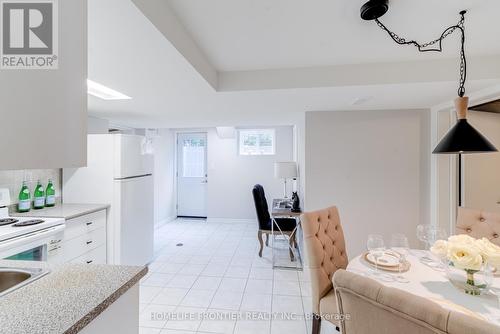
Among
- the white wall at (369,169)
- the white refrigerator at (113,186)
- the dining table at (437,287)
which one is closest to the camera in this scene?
the dining table at (437,287)

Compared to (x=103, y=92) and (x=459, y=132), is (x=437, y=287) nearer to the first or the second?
(x=459, y=132)

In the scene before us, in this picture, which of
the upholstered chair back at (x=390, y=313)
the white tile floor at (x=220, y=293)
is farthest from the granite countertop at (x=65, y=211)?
the upholstered chair back at (x=390, y=313)

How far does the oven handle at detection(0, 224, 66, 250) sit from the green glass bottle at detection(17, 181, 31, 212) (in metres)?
0.65

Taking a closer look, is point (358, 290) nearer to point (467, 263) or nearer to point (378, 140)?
point (467, 263)

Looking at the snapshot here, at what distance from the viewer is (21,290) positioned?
3.05 feet

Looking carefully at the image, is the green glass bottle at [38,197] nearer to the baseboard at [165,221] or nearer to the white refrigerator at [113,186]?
the white refrigerator at [113,186]

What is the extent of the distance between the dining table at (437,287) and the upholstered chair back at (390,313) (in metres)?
0.50

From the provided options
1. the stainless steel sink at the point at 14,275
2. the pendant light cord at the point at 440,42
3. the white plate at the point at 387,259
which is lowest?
the white plate at the point at 387,259

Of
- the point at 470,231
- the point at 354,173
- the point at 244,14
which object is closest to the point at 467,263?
the point at 470,231

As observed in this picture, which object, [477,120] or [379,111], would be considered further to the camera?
[379,111]

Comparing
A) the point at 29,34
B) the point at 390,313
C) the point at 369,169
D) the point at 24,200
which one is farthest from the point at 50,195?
the point at 369,169

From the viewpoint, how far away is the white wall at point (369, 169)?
9.78 ft

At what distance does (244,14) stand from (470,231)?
235cm

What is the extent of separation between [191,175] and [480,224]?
520cm
